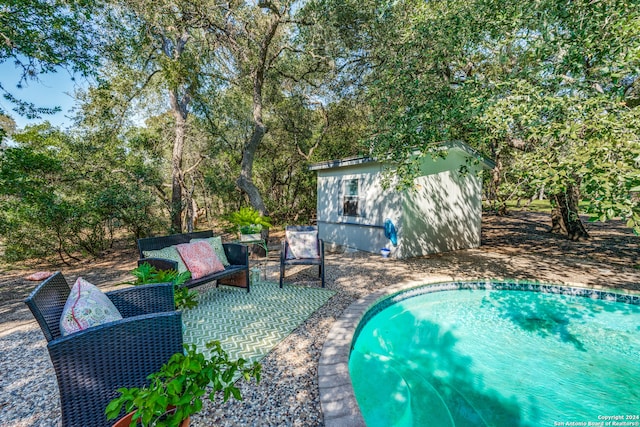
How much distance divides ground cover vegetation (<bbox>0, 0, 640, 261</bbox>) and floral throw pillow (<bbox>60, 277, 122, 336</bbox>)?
400 centimetres

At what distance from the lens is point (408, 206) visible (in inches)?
277

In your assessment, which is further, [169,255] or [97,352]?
[169,255]

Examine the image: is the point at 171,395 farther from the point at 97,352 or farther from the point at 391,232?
the point at 391,232

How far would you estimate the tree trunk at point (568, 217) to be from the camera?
834 centimetres

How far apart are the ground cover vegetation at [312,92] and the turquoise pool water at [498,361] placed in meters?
1.91

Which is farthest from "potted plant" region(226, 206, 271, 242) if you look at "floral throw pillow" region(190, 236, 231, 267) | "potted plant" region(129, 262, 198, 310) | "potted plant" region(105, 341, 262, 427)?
"potted plant" region(105, 341, 262, 427)

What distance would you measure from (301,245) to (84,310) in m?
3.75

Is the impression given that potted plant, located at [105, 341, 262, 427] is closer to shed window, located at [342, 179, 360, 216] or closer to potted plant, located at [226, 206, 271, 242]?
potted plant, located at [226, 206, 271, 242]

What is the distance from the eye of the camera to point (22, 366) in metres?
2.71

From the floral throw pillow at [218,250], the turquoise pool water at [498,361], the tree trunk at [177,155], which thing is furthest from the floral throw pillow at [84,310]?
the tree trunk at [177,155]

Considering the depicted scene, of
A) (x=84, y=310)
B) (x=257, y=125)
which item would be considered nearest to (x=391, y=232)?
(x=257, y=125)

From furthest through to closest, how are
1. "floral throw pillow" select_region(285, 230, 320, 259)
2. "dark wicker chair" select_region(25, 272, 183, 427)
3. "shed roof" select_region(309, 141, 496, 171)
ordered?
1. "shed roof" select_region(309, 141, 496, 171)
2. "floral throw pillow" select_region(285, 230, 320, 259)
3. "dark wicker chair" select_region(25, 272, 183, 427)

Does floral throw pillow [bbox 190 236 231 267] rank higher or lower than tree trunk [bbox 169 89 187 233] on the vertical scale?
lower

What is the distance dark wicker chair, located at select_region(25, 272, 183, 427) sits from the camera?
1586mm
